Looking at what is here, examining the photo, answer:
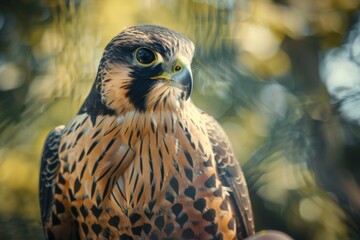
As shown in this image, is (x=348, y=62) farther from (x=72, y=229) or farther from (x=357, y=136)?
(x=72, y=229)

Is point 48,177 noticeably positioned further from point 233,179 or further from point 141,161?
point 233,179

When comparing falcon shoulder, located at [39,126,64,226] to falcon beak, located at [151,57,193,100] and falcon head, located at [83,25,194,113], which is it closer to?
falcon head, located at [83,25,194,113]

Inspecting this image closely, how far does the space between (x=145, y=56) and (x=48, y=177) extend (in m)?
0.40

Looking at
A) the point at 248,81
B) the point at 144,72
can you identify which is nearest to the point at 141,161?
the point at 144,72

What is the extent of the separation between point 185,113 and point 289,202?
264 mm

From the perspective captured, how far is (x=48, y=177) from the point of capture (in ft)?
3.66

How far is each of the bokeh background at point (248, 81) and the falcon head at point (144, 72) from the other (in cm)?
3

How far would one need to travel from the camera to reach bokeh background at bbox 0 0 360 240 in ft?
2.62

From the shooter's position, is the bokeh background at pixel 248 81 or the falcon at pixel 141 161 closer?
the bokeh background at pixel 248 81

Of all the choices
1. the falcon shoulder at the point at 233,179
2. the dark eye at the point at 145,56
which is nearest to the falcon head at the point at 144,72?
the dark eye at the point at 145,56

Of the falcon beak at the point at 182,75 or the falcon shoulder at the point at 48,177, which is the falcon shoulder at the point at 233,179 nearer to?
the falcon beak at the point at 182,75

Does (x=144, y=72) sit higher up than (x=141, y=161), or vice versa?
(x=144, y=72)

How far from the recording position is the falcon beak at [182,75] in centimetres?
85

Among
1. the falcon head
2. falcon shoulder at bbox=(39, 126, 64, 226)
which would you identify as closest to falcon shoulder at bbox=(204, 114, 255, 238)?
the falcon head
